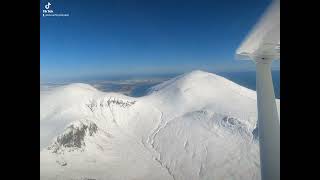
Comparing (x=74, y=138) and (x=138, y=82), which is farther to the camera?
(x=138, y=82)

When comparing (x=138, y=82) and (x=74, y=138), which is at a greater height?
(x=138, y=82)

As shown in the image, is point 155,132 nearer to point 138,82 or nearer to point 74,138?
point 138,82

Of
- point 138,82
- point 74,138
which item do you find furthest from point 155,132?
point 74,138

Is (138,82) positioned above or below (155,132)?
above

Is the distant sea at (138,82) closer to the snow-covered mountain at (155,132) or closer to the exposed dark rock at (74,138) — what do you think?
the snow-covered mountain at (155,132)

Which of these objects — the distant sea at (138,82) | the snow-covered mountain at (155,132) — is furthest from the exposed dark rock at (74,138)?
the distant sea at (138,82)

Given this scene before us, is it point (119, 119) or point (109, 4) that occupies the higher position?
point (109, 4)
